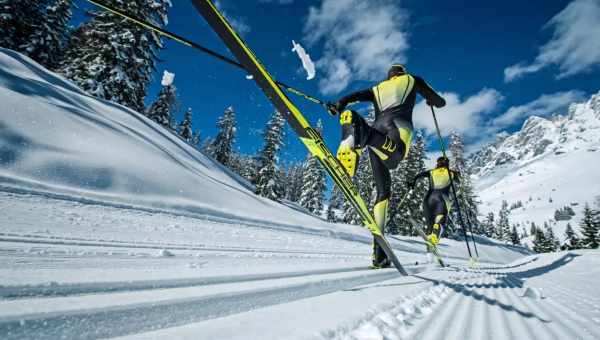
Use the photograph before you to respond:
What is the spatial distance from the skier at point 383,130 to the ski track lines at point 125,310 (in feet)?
5.72

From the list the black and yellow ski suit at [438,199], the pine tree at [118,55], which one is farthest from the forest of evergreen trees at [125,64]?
the black and yellow ski suit at [438,199]

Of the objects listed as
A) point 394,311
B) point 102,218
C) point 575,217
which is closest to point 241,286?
point 394,311

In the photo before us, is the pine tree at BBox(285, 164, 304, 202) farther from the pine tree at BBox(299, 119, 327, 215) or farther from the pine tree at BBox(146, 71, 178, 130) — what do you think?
the pine tree at BBox(146, 71, 178, 130)

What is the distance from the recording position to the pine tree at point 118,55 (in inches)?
730

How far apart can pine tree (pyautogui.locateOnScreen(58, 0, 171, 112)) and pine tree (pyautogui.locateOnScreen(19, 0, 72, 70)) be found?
424 cm

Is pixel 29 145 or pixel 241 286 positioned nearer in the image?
pixel 241 286

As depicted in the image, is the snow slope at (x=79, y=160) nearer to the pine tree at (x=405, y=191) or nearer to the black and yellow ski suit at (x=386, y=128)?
the black and yellow ski suit at (x=386, y=128)

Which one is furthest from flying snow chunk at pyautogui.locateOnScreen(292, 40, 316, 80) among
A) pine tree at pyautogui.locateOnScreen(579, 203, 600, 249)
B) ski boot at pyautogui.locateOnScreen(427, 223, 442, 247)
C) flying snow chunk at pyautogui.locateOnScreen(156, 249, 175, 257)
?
pine tree at pyautogui.locateOnScreen(579, 203, 600, 249)

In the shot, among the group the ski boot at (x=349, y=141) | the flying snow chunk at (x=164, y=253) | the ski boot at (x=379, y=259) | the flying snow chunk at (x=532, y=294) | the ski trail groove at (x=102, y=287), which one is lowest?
the ski trail groove at (x=102, y=287)

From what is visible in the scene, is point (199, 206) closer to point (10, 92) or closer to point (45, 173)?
point (45, 173)

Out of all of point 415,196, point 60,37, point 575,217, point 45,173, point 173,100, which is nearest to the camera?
point 45,173

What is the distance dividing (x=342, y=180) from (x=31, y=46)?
102ft

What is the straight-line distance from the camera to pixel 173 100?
3422cm

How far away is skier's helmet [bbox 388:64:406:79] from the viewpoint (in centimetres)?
385
